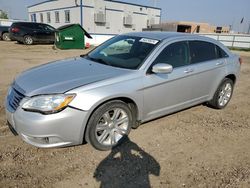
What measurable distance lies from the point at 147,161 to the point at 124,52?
191 centimetres

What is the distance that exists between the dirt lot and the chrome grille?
2.14 feet

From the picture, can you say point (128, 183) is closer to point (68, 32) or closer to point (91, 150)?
point (91, 150)

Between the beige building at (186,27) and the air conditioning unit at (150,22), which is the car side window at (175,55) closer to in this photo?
the beige building at (186,27)

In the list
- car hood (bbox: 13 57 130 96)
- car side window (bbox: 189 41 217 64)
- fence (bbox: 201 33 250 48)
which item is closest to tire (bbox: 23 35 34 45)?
car hood (bbox: 13 57 130 96)

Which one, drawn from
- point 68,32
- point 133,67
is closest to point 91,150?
point 133,67

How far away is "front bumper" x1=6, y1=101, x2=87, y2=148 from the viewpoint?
2594mm

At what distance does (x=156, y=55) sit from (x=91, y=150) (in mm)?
1708

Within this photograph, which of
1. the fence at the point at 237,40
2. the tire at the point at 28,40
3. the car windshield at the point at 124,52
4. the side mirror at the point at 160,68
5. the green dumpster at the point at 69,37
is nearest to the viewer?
the side mirror at the point at 160,68

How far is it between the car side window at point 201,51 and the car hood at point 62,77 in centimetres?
147

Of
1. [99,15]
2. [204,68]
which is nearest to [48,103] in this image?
[204,68]

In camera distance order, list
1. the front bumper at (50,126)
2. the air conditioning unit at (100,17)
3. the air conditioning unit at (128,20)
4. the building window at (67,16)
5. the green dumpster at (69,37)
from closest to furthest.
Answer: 1. the front bumper at (50,126)
2. the green dumpster at (69,37)
3. the air conditioning unit at (100,17)
4. the building window at (67,16)
5. the air conditioning unit at (128,20)

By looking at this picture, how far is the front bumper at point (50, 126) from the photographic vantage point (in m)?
2.59

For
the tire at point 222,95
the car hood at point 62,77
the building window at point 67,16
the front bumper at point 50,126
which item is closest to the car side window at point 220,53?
the tire at point 222,95

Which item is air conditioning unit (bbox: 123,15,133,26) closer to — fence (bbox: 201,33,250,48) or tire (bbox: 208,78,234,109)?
fence (bbox: 201,33,250,48)
